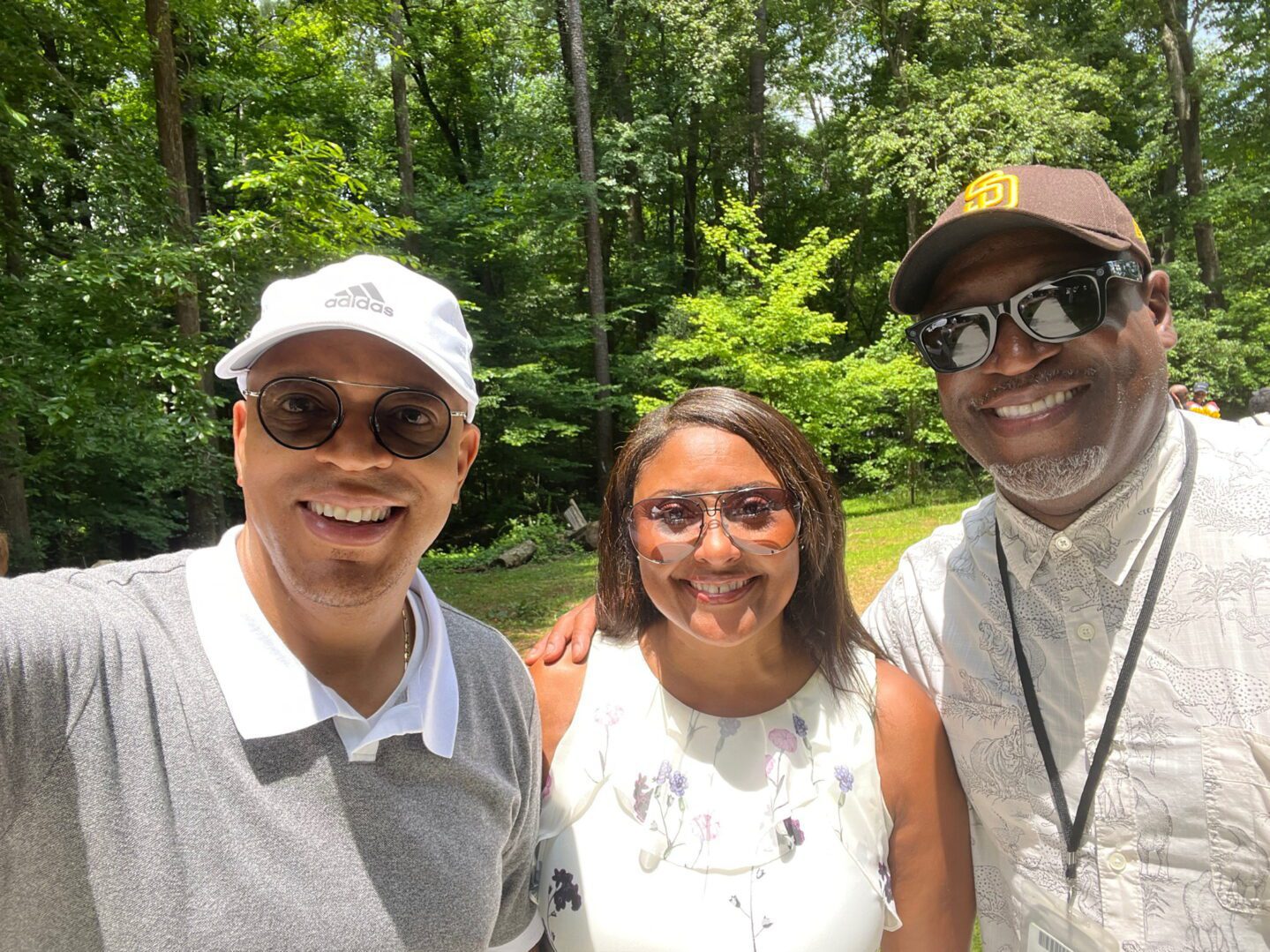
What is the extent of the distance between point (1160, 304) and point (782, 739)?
137cm

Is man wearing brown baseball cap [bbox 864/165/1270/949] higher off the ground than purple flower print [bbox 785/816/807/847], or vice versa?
man wearing brown baseball cap [bbox 864/165/1270/949]

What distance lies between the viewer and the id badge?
5.69ft

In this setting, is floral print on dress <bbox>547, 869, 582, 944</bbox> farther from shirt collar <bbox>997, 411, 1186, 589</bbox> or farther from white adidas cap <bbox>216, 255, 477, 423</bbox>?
shirt collar <bbox>997, 411, 1186, 589</bbox>

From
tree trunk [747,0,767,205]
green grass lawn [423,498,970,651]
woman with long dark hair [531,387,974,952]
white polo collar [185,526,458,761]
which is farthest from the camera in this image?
tree trunk [747,0,767,205]

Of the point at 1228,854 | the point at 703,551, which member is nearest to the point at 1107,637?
the point at 1228,854

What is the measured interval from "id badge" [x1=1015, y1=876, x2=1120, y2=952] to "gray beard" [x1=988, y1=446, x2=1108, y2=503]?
2.93ft

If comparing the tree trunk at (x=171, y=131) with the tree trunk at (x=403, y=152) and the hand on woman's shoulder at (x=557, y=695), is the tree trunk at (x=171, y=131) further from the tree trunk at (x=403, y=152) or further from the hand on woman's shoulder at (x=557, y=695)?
the tree trunk at (x=403, y=152)

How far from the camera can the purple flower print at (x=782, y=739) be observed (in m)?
2.02

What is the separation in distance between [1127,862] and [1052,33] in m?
23.9

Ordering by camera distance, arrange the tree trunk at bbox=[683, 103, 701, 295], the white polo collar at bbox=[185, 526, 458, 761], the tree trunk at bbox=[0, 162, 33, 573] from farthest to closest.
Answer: the tree trunk at bbox=[683, 103, 701, 295], the tree trunk at bbox=[0, 162, 33, 573], the white polo collar at bbox=[185, 526, 458, 761]

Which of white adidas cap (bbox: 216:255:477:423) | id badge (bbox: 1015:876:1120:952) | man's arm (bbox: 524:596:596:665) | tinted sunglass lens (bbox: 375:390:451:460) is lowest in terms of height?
id badge (bbox: 1015:876:1120:952)

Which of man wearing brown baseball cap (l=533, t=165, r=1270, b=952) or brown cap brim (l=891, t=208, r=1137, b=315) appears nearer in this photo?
man wearing brown baseball cap (l=533, t=165, r=1270, b=952)

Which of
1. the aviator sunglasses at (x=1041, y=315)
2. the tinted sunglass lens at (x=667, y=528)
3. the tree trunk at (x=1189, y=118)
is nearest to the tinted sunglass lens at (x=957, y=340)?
the aviator sunglasses at (x=1041, y=315)

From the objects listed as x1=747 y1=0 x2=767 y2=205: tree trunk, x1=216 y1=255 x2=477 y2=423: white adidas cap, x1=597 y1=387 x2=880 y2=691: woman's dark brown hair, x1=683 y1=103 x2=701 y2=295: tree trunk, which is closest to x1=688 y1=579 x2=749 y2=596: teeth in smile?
x1=597 y1=387 x2=880 y2=691: woman's dark brown hair
